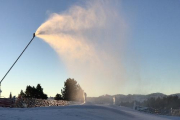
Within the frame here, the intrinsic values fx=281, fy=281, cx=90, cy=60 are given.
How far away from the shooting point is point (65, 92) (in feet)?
255

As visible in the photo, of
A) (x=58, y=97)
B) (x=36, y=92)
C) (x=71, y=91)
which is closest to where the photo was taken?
(x=36, y=92)

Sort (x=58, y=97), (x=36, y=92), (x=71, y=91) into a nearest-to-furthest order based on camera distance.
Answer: (x=36, y=92) → (x=58, y=97) → (x=71, y=91)

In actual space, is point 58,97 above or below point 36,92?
below

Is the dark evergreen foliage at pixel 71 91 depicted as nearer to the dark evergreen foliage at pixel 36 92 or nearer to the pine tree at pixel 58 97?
the pine tree at pixel 58 97

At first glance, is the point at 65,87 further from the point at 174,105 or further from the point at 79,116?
the point at 174,105

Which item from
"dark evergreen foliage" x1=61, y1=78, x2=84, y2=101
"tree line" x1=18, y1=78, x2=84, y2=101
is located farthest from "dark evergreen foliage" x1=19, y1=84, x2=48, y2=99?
"dark evergreen foliage" x1=61, y1=78, x2=84, y2=101

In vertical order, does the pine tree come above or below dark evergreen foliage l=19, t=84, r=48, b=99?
below

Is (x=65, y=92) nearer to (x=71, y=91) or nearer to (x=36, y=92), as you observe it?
(x=71, y=91)

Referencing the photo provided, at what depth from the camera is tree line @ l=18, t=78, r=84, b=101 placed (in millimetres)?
74312

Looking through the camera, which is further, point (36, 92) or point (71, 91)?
point (71, 91)

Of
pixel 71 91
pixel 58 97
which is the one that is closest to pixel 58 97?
pixel 58 97

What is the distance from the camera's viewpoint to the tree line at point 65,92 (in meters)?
74.3

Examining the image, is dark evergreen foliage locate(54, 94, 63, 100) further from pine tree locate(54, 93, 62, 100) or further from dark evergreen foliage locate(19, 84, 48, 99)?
dark evergreen foliage locate(19, 84, 48, 99)

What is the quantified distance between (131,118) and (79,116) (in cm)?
456
